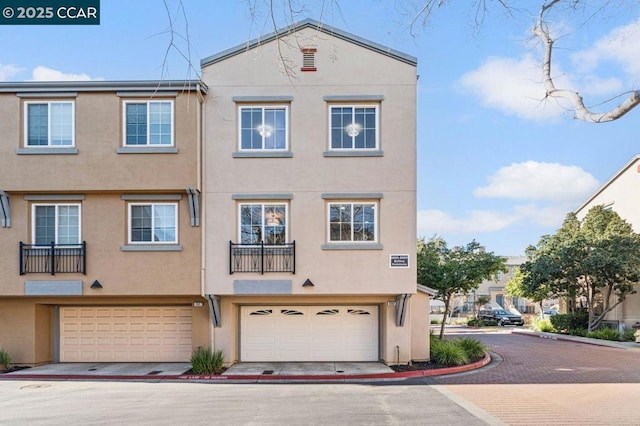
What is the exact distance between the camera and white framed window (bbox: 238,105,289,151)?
48.7 feet

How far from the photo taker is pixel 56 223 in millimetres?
14625

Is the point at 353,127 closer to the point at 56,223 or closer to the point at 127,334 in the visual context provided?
the point at 56,223

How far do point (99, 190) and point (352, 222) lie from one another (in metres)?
7.40

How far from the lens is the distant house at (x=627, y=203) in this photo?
83.7ft

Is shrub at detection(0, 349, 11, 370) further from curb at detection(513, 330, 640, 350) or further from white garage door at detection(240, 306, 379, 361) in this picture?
curb at detection(513, 330, 640, 350)

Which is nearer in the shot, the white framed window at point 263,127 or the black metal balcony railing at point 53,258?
the black metal balcony railing at point 53,258

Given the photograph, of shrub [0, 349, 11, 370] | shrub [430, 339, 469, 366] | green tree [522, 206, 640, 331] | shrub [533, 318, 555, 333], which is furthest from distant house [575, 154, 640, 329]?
shrub [0, 349, 11, 370]

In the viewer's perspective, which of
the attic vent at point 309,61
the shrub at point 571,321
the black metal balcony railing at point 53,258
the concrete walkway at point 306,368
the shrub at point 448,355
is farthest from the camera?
the shrub at point 571,321

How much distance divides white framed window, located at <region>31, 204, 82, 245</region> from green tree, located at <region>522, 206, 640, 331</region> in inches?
850

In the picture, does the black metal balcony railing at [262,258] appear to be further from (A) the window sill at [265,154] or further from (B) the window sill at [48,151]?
(B) the window sill at [48,151]

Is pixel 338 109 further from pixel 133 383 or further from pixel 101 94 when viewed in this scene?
pixel 133 383

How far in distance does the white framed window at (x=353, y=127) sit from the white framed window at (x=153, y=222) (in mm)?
5262

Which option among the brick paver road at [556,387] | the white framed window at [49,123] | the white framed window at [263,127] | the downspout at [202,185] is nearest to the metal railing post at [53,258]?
the white framed window at [49,123]

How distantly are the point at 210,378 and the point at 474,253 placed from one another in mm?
10195
